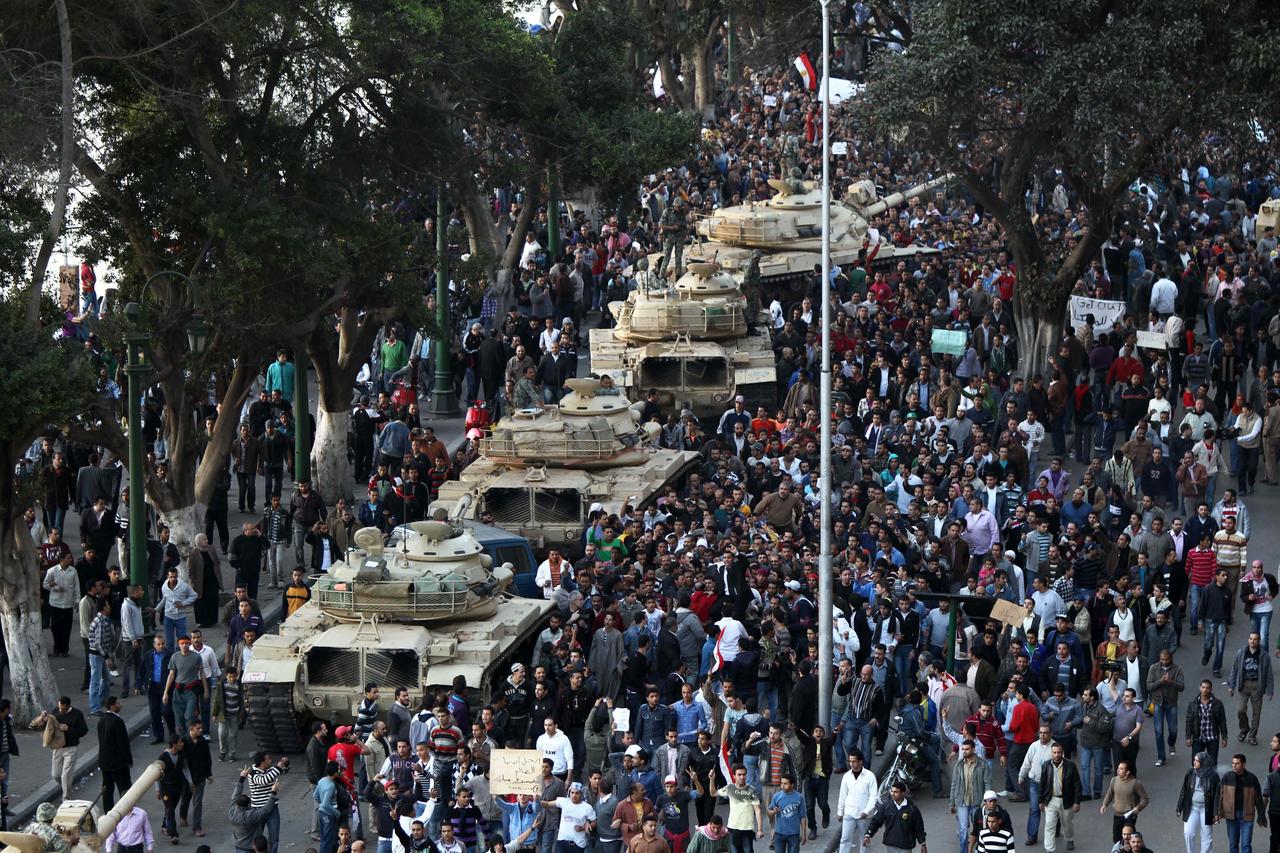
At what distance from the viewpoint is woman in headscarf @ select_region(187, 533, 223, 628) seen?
29.4 m

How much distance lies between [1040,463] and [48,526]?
13784mm

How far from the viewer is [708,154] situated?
53312mm

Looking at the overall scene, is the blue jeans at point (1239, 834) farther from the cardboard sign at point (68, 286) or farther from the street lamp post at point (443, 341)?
the cardboard sign at point (68, 286)

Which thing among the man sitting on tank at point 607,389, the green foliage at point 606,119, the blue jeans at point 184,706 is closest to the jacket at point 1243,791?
the blue jeans at point 184,706

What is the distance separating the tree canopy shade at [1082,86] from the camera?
1342 inches

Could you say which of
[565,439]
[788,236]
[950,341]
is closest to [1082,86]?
[950,341]

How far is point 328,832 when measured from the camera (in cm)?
2247

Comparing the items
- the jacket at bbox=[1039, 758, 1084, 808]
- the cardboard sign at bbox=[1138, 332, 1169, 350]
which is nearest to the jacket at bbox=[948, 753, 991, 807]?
the jacket at bbox=[1039, 758, 1084, 808]

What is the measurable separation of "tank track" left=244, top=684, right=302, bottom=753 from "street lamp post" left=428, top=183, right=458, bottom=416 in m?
12.7

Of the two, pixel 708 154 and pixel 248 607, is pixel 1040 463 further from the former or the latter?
pixel 708 154

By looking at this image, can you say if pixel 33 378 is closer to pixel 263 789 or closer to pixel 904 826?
pixel 263 789

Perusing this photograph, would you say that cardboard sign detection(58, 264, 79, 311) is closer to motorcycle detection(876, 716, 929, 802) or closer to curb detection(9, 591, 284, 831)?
curb detection(9, 591, 284, 831)

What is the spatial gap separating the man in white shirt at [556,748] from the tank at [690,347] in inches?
539

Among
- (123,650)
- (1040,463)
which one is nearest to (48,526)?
(123,650)
